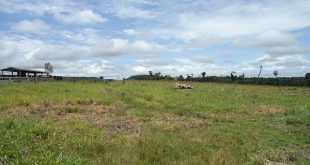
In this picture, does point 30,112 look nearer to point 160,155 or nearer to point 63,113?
point 63,113

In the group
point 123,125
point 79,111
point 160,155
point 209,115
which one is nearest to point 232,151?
point 160,155

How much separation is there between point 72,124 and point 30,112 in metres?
4.43

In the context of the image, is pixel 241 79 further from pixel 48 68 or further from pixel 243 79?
pixel 48 68

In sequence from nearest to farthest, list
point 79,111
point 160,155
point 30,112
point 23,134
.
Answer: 1. point 160,155
2. point 23,134
3. point 30,112
4. point 79,111

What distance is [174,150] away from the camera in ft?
32.5

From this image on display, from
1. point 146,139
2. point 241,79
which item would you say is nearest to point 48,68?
point 241,79

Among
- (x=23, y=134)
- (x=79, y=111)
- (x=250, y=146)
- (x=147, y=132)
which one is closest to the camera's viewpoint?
(x=23, y=134)

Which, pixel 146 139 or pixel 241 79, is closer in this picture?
pixel 146 139

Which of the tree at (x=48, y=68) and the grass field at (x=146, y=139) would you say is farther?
the tree at (x=48, y=68)

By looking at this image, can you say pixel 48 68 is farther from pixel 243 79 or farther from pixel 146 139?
pixel 146 139

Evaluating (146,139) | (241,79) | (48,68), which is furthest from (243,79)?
(146,139)

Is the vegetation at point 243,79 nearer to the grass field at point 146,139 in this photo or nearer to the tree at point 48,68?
the tree at point 48,68

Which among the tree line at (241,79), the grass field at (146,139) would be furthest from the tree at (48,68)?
the grass field at (146,139)

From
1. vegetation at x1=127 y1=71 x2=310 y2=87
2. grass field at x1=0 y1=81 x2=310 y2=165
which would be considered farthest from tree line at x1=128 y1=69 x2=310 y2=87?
grass field at x1=0 y1=81 x2=310 y2=165
